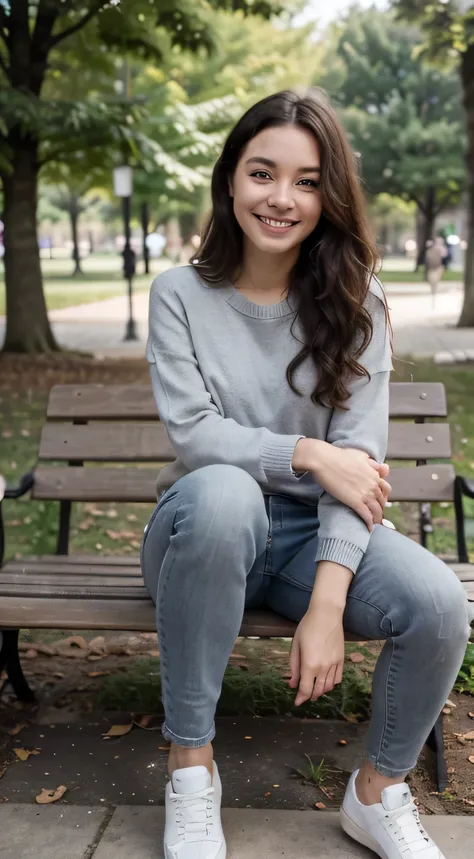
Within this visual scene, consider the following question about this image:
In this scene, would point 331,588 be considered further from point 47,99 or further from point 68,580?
point 47,99

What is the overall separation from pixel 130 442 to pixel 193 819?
64.6 inches

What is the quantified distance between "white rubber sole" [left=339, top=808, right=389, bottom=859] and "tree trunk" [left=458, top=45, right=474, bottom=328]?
1347 cm

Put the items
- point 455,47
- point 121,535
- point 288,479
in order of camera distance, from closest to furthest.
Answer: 1. point 288,479
2. point 121,535
3. point 455,47

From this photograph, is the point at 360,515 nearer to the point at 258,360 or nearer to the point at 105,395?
the point at 258,360

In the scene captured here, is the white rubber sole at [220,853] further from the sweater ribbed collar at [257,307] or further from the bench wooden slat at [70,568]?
the sweater ribbed collar at [257,307]

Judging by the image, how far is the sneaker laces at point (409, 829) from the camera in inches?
90.2

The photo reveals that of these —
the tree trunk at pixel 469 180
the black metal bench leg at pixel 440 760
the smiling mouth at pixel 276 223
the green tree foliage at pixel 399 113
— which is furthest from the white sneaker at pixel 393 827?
the green tree foliage at pixel 399 113

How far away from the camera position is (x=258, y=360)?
2646 millimetres

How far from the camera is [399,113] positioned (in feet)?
147

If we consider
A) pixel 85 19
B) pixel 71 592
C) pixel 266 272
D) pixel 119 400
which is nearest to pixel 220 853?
pixel 71 592

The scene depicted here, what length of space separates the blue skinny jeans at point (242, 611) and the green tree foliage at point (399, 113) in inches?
1626

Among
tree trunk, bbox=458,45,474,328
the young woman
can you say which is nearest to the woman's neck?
the young woman

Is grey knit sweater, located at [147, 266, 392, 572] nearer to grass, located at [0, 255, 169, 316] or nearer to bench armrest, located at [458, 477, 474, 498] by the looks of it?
bench armrest, located at [458, 477, 474, 498]

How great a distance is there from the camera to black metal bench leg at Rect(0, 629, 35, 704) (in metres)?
3.21
